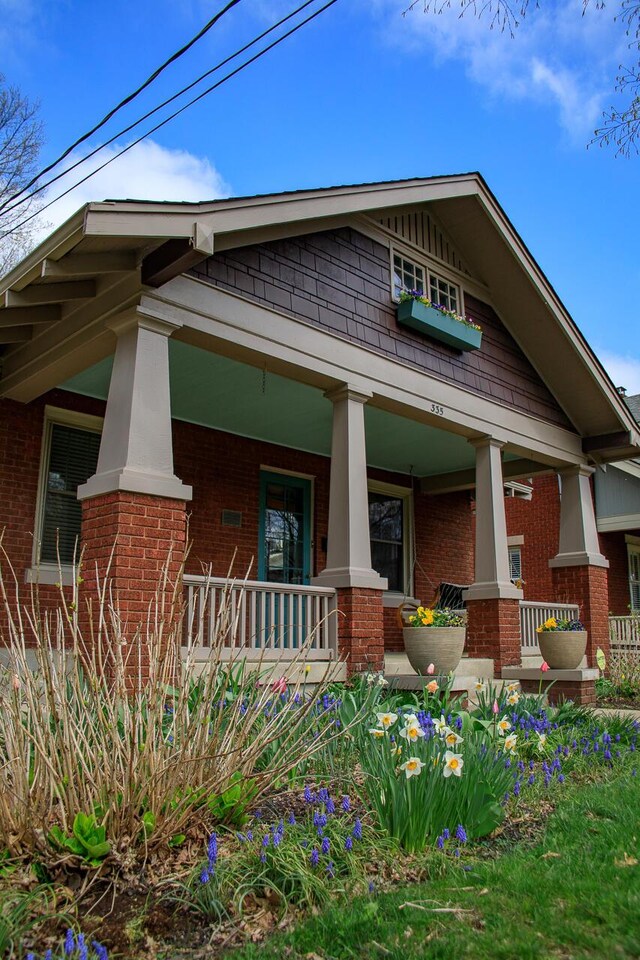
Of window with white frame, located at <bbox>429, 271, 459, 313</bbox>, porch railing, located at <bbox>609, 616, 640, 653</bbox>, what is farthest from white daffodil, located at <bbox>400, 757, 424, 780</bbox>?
porch railing, located at <bbox>609, 616, 640, 653</bbox>

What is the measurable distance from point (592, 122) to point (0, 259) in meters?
16.7

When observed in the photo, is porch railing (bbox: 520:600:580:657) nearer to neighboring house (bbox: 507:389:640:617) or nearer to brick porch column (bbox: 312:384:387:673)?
brick porch column (bbox: 312:384:387:673)

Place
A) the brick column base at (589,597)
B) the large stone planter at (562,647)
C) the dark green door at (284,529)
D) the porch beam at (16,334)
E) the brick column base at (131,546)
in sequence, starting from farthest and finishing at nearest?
the brick column base at (589,597)
the dark green door at (284,529)
the large stone planter at (562,647)
the porch beam at (16,334)
the brick column base at (131,546)

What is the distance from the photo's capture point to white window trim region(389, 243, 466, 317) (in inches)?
391

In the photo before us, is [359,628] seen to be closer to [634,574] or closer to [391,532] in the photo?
Answer: [391,532]

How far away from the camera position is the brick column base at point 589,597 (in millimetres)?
12023

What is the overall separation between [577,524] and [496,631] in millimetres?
2902

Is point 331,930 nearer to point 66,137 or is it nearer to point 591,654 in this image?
point 66,137

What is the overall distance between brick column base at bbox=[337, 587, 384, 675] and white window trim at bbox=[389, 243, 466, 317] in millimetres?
3574

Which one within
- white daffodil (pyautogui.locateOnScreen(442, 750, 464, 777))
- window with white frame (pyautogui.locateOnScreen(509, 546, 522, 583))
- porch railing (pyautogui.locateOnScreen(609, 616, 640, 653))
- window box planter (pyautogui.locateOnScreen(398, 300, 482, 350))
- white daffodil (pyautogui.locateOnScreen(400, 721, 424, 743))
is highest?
window box planter (pyautogui.locateOnScreen(398, 300, 482, 350))

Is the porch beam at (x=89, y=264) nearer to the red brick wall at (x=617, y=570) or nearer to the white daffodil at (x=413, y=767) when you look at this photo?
the white daffodil at (x=413, y=767)

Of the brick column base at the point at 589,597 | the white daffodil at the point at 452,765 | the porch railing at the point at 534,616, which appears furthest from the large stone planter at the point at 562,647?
the white daffodil at the point at 452,765

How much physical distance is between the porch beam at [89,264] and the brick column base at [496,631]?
19.7 feet

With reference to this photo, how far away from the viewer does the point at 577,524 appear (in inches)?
477
